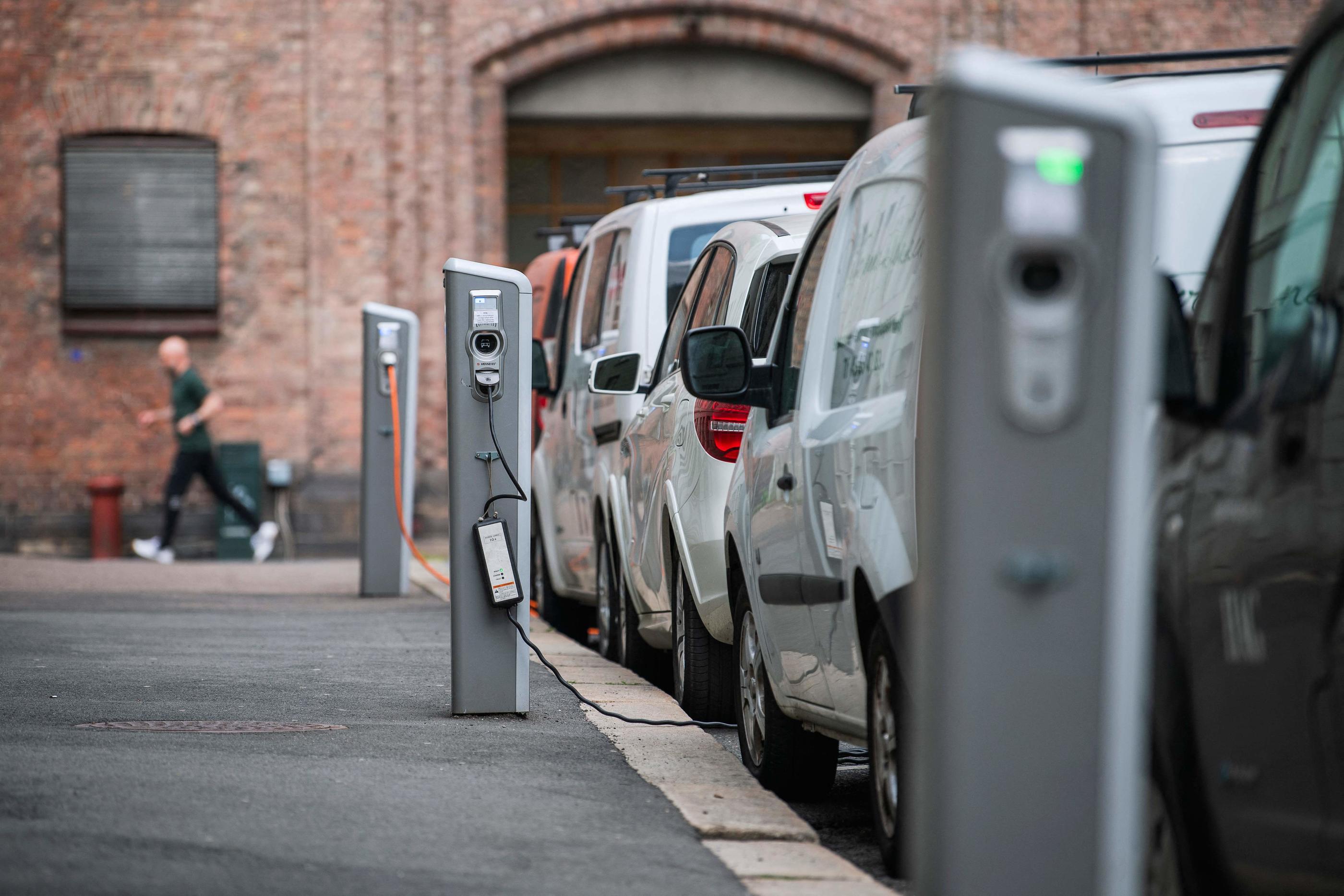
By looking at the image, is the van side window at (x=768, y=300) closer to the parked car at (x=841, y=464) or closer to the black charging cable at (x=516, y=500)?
the parked car at (x=841, y=464)

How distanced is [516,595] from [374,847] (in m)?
2.26

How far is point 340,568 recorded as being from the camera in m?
17.5

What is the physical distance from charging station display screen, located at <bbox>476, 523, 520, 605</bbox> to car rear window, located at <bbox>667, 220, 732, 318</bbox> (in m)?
3.03

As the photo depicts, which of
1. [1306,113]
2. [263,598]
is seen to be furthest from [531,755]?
[263,598]

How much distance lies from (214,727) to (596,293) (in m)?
4.66

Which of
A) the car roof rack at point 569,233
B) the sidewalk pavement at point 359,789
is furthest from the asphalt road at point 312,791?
the car roof rack at point 569,233

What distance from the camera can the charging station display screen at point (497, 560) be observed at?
6629mm

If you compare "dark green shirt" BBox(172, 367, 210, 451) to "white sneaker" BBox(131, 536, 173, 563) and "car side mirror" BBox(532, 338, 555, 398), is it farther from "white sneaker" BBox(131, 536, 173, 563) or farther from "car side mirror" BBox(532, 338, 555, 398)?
"car side mirror" BBox(532, 338, 555, 398)

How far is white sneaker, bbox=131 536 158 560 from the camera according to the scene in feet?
66.4

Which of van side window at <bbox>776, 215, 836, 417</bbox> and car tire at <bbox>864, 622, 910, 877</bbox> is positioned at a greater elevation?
van side window at <bbox>776, 215, 836, 417</bbox>

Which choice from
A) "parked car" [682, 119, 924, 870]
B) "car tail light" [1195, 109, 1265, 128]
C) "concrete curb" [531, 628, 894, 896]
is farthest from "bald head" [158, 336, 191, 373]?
"car tail light" [1195, 109, 1265, 128]

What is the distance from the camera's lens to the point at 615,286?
32.7 feet

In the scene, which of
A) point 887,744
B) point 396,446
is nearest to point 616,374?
point 887,744

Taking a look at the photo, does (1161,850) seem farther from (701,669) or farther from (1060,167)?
(701,669)
